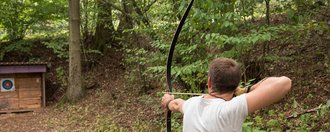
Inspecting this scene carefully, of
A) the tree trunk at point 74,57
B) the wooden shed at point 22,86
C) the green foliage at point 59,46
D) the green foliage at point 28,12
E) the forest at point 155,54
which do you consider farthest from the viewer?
the green foliage at point 28,12

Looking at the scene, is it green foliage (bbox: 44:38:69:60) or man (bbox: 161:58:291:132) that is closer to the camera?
man (bbox: 161:58:291:132)

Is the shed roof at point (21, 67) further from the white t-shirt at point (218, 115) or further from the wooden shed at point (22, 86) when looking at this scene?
the white t-shirt at point (218, 115)

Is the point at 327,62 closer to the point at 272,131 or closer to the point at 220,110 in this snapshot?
the point at 272,131

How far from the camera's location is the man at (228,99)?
5.70ft

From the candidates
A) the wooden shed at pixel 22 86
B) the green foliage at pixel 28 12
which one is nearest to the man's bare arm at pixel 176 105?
the wooden shed at pixel 22 86

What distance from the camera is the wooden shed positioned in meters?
12.2

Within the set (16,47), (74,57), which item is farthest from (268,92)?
(16,47)

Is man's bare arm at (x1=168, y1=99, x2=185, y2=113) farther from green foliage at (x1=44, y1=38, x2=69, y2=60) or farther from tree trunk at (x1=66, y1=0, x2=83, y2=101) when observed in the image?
green foliage at (x1=44, y1=38, x2=69, y2=60)

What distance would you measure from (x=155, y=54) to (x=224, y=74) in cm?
584

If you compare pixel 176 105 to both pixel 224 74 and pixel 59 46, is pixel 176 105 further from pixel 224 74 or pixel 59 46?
pixel 59 46

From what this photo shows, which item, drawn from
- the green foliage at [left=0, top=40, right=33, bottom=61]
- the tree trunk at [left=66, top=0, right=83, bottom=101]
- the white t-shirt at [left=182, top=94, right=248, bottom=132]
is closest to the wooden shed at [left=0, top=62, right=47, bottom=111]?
the tree trunk at [left=66, top=0, right=83, bottom=101]

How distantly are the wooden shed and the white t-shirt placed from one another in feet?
37.4

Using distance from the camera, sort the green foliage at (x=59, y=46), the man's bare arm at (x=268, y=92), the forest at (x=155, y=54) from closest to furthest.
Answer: the man's bare arm at (x=268, y=92) < the forest at (x=155, y=54) < the green foliage at (x=59, y=46)

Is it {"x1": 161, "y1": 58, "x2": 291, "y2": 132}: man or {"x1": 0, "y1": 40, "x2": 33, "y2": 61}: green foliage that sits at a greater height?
{"x1": 0, "y1": 40, "x2": 33, "y2": 61}: green foliage
